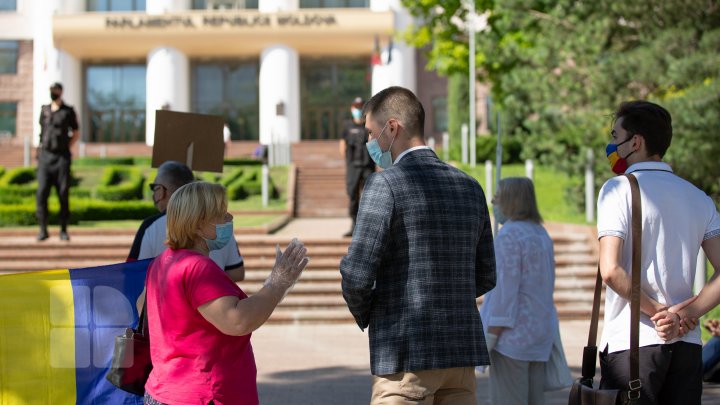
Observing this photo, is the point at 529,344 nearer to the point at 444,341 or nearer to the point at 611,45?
the point at 444,341

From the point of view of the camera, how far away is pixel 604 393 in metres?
3.49

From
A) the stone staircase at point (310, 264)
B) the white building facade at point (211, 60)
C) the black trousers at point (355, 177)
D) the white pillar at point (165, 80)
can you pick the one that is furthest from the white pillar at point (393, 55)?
the black trousers at point (355, 177)

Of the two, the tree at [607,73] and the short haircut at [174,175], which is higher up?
the tree at [607,73]

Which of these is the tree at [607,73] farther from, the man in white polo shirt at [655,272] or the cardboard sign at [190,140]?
the man in white polo shirt at [655,272]

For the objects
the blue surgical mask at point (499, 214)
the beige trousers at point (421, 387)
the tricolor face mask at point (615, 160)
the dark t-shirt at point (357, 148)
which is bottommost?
the beige trousers at point (421, 387)

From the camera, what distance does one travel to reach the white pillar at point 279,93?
4144cm

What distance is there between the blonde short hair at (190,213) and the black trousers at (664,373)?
63.9 inches

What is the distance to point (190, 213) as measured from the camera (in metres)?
3.53

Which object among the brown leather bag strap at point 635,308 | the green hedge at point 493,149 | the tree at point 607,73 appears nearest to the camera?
the brown leather bag strap at point 635,308

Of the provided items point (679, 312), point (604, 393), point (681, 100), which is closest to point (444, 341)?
point (604, 393)

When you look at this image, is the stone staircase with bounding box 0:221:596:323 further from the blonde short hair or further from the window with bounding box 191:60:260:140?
the window with bounding box 191:60:260:140

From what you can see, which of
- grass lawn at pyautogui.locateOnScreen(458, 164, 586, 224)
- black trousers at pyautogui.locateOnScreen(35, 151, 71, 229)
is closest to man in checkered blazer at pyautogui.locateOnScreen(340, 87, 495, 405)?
black trousers at pyautogui.locateOnScreen(35, 151, 71, 229)

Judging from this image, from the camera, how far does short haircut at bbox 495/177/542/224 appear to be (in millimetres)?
5586

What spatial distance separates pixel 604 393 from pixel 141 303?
2.13m
